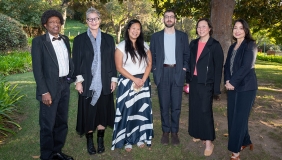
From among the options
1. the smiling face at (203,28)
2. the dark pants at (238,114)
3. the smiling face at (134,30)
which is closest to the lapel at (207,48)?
the smiling face at (203,28)

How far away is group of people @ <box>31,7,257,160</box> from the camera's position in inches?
143

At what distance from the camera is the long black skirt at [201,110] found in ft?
13.5

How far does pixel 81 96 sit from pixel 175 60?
157 centimetres

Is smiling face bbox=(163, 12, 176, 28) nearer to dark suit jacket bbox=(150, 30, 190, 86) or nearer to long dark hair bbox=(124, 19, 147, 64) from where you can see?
dark suit jacket bbox=(150, 30, 190, 86)

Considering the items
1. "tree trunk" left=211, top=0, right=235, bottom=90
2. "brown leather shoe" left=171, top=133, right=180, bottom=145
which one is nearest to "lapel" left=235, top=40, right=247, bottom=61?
"brown leather shoe" left=171, top=133, right=180, bottom=145

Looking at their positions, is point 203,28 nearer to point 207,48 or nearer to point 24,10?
point 207,48

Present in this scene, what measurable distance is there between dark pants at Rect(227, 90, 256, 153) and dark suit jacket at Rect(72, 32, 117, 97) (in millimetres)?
1865

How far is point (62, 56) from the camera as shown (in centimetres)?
364

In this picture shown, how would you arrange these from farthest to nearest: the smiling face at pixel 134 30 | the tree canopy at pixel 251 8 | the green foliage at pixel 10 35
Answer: the green foliage at pixel 10 35, the tree canopy at pixel 251 8, the smiling face at pixel 134 30

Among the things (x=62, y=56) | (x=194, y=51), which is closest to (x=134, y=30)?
(x=194, y=51)

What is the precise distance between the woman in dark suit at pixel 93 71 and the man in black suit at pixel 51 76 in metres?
0.17

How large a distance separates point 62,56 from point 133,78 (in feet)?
3.55

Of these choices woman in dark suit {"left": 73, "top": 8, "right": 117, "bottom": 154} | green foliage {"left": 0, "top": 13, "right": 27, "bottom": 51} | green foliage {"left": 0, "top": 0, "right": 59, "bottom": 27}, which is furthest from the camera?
green foliage {"left": 0, "top": 0, "right": 59, "bottom": 27}

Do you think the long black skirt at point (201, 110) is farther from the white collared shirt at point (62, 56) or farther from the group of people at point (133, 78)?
the white collared shirt at point (62, 56)
